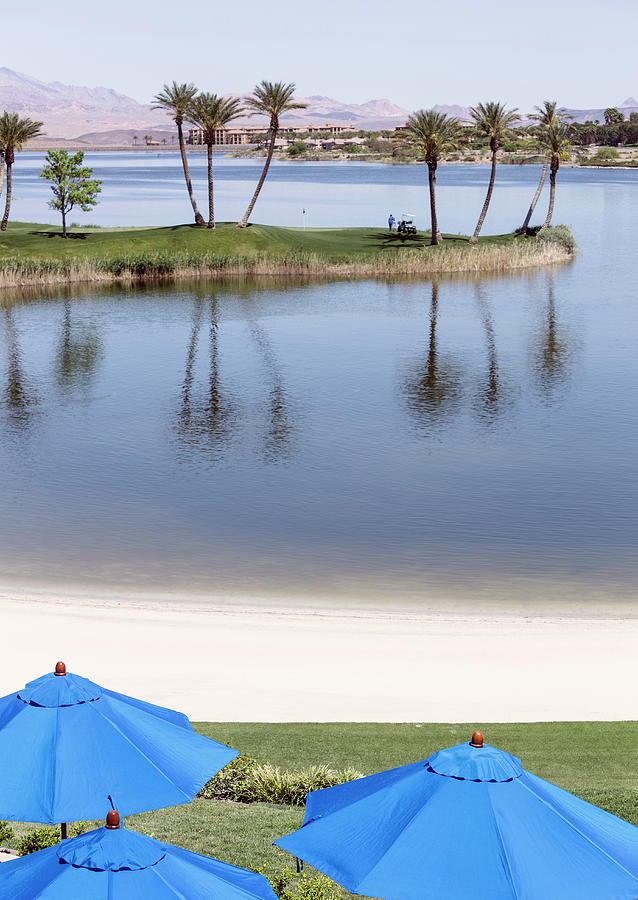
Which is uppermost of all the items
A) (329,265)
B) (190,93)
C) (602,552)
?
(190,93)

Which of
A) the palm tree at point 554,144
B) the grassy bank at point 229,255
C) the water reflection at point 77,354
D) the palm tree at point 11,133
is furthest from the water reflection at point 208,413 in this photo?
the palm tree at point 554,144

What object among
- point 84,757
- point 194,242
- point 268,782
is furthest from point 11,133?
point 84,757

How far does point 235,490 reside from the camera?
31.5 m

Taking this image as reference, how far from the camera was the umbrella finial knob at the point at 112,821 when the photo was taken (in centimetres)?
763

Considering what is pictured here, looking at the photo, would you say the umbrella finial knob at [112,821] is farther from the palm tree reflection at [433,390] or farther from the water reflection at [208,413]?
the palm tree reflection at [433,390]

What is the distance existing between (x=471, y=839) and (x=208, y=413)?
33604 millimetres

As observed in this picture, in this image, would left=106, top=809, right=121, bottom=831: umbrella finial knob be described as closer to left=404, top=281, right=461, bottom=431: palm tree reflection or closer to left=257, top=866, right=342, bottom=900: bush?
left=257, top=866, right=342, bottom=900: bush

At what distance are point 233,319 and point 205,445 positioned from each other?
25509 millimetres

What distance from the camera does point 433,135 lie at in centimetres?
8562

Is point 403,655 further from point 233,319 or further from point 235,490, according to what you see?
point 233,319

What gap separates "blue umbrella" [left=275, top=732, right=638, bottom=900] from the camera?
7.69 meters

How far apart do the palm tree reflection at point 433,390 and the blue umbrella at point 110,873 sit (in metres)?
30.9

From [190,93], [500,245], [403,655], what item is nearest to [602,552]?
[403,655]

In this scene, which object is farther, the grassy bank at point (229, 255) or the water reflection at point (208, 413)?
the grassy bank at point (229, 255)
